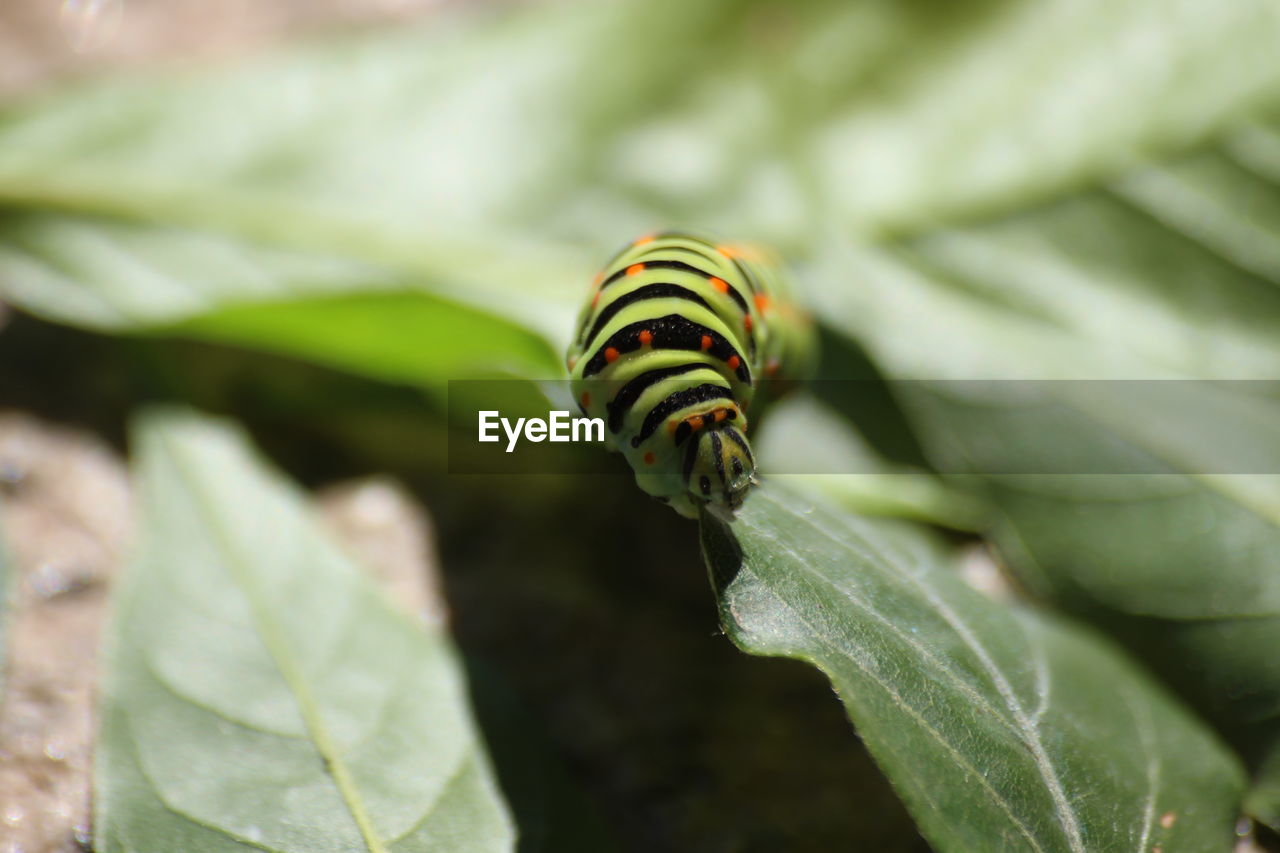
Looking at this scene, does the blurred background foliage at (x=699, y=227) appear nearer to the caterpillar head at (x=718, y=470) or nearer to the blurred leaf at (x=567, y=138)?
the blurred leaf at (x=567, y=138)

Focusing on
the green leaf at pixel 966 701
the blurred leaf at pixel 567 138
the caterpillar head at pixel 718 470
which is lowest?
the green leaf at pixel 966 701

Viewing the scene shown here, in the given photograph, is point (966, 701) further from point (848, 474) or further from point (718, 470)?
point (848, 474)

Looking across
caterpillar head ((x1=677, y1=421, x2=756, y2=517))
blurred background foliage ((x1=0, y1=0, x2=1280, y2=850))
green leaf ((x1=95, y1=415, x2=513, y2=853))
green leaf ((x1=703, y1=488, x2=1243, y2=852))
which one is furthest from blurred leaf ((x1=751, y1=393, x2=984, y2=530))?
green leaf ((x1=95, y1=415, x2=513, y2=853))

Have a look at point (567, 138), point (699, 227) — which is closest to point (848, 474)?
point (699, 227)

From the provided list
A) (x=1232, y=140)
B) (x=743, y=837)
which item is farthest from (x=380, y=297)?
(x=1232, y=140)

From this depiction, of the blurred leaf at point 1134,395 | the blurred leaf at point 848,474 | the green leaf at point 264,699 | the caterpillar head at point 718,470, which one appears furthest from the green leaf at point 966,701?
the green leaf at point 264,699

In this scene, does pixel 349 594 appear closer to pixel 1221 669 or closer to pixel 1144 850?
pixel 1144 850

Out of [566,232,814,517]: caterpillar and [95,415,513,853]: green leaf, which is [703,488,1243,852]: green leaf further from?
[95,415,513,853]: green leaf
